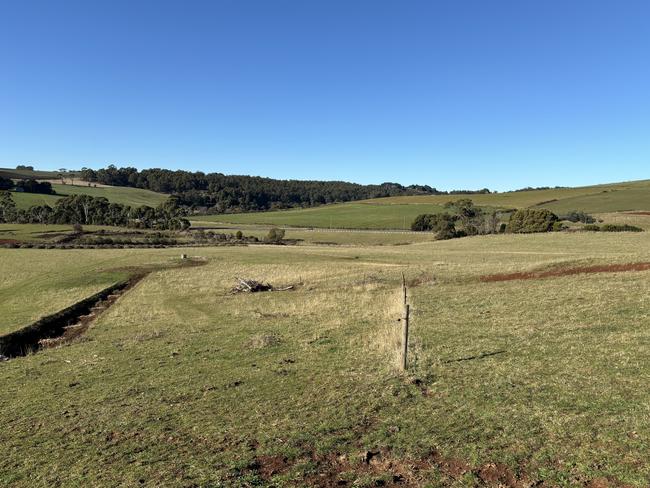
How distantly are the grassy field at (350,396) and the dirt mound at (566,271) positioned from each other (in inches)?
151

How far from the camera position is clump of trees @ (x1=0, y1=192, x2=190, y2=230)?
461 feet

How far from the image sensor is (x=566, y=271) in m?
33.0

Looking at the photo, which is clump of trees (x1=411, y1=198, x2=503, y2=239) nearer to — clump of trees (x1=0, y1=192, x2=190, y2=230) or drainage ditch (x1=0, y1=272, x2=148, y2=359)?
clump of trees (x1=0, y1=192, x2=190, y2=230)

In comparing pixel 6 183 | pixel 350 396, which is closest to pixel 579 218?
pixel 350 396

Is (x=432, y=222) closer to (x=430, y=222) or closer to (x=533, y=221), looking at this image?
(x=430, y=222)

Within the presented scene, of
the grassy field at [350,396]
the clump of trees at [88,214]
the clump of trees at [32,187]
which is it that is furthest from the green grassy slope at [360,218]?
the grassy field at [350,396]

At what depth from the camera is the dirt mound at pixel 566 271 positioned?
31625 millimetres

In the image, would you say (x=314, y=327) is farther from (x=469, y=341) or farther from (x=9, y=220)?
(x=9, y=220)

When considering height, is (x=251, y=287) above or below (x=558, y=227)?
below

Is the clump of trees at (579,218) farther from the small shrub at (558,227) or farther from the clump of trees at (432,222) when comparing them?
the clump of trees at (432,222)

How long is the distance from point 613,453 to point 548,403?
2469mm

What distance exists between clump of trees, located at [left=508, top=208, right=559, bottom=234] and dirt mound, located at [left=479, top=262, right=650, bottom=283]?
61.9m

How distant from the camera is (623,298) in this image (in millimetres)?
21297

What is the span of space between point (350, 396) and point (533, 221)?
93.0m
